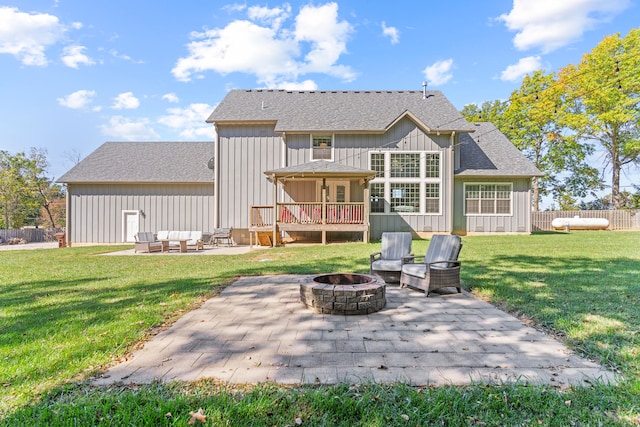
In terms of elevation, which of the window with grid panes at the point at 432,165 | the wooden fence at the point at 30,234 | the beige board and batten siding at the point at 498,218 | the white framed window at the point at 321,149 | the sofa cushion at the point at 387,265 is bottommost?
the wooden fence at the point at 30,234

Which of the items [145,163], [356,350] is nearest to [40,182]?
[145,163]

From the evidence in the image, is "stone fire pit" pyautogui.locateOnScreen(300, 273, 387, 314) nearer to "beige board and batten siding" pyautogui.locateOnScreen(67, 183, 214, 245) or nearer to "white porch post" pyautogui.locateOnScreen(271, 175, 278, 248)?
"white porch post" pyautogui.locateOnScreen(271, 175, 278, 248)

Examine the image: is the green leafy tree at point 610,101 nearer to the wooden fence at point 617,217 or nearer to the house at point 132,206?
the wooden fence at point 617,217


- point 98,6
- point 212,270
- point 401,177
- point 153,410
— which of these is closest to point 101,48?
point 98,6

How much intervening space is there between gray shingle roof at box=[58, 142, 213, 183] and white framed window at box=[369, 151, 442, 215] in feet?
29.3

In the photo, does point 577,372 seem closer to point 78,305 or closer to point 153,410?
point 153,410

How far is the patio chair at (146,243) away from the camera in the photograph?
12.4 meters

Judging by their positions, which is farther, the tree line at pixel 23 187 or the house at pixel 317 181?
the tree line at pixel 23 187

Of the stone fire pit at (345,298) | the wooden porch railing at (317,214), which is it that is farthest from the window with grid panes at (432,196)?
the stone fire pit at (345,298)

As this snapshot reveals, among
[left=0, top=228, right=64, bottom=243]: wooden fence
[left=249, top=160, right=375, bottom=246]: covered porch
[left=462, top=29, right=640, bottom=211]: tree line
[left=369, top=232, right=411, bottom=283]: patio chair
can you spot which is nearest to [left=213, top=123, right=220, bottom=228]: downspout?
[left=249, top=160, right=375, bottom=246]: covered porch

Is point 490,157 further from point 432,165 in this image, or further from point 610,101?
point 610,101

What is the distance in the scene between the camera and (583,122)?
23.1m

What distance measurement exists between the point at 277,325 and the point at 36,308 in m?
3.74

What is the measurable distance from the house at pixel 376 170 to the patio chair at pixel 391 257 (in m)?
8.52
